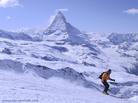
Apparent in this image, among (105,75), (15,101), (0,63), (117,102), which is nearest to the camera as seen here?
(15,101)

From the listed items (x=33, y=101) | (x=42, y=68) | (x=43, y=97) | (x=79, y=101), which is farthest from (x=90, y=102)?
(x=42, y=68)

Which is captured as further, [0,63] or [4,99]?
[0,63]

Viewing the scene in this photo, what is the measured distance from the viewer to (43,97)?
2011 centimetres

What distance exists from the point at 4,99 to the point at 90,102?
6.14m

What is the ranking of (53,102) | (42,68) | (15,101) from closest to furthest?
(15,101)
(53,102)
(42,68)

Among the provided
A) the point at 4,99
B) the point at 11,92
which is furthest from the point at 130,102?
the point at 4,99

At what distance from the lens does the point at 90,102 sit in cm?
2112

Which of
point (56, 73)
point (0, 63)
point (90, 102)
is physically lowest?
point (56, 73)

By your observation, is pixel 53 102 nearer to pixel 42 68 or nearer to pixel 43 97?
pixel 43 97

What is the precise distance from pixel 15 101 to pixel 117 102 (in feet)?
30.3

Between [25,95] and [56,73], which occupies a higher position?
[25,95]

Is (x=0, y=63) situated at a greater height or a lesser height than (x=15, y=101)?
lesser

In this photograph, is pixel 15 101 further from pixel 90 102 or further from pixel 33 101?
pixel 90 102

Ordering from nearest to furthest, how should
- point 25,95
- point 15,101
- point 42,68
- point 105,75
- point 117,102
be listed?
Answer: point 15,101, point 25,95, point 117,102, point 105,75, point 42,68
